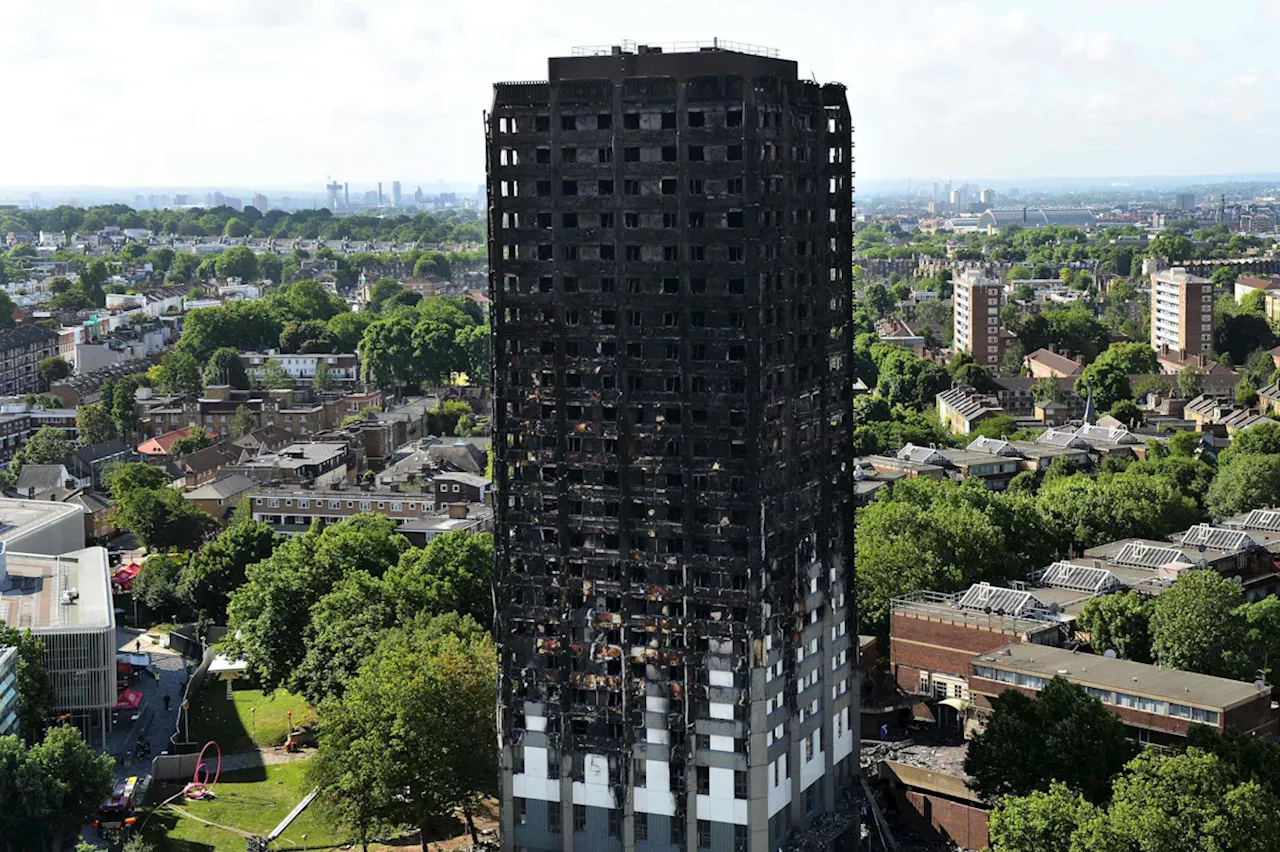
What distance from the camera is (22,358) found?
529 feet

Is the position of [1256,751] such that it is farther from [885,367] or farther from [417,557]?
[885,367]

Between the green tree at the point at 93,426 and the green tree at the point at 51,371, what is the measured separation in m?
26.9

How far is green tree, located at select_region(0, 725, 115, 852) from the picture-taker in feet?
181

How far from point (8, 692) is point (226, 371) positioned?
331ft

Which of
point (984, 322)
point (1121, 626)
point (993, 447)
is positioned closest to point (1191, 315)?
point (984, 322)

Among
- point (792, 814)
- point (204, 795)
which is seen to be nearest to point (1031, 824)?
point (792, 814)

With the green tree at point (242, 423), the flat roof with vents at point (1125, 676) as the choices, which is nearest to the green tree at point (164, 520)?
the green tree at point (242, 423)

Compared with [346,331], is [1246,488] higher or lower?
lower

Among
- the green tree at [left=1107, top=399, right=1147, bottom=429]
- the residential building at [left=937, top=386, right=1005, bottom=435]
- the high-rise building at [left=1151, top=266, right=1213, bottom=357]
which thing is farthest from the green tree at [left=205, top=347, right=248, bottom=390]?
the high-rise building at [left=1151, top=266, right=1213, bottom=357]

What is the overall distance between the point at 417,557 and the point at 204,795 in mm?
18092

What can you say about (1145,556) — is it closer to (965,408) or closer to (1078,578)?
(1078,578)

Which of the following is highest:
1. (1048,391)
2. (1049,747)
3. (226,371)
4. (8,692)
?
(226,371)

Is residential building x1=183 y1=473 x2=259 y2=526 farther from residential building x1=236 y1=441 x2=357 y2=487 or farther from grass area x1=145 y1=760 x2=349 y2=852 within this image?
grass area x1=145 y1=760 x2=349 y2=852

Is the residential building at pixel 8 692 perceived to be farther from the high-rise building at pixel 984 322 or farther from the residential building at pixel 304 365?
the high-rise building at pixel 984 322
